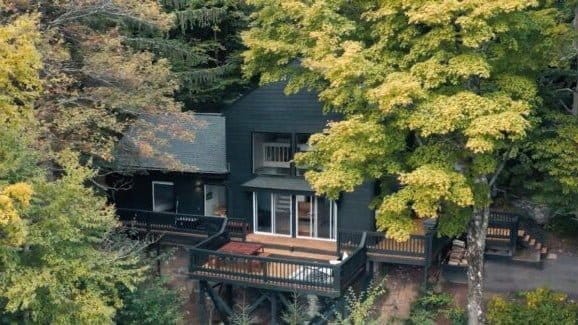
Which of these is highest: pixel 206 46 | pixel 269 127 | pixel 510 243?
pixel 206 46

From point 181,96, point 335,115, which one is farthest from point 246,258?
point 181,96

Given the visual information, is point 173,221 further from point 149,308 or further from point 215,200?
point 149,308

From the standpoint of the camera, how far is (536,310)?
15.8 metres

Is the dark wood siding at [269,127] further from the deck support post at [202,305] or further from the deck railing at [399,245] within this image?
the deck support post at [202,305]

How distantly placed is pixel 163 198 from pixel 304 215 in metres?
5.90

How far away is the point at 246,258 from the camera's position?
1625 centimetres

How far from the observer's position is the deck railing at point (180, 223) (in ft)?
64.5

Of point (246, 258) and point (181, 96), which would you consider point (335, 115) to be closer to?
point (246, 258)

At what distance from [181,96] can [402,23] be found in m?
16.0

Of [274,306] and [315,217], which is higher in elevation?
[315,217]

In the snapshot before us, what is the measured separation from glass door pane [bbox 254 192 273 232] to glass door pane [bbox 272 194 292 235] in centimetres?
23

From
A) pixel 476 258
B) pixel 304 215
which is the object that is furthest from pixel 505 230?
pixel 304 215

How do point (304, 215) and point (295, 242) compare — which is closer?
point (295, 242)

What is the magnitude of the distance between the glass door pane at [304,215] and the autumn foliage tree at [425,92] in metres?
4.47
